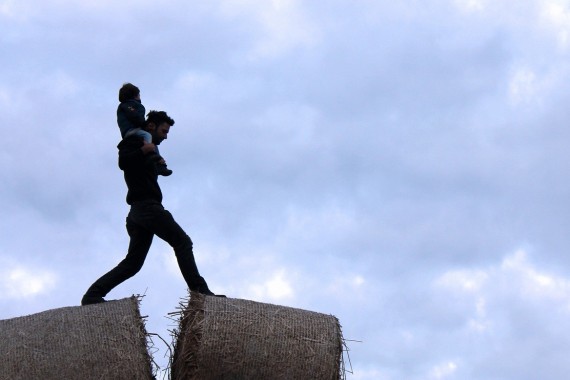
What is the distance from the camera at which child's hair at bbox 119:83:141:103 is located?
1323 cm

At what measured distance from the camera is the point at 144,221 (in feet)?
43.3

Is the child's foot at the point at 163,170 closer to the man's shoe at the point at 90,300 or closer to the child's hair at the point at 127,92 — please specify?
the child's hair at the point at 127,92

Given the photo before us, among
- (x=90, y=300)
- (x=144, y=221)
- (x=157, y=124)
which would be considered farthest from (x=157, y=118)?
(x=90, y=300)

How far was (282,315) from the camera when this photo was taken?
12.6 m

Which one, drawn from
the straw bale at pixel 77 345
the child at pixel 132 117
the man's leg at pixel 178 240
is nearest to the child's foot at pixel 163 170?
the child at pixel 132 117

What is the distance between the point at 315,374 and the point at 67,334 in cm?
226

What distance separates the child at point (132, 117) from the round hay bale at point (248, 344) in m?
1.41

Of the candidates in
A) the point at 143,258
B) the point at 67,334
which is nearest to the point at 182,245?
the point at 143,258

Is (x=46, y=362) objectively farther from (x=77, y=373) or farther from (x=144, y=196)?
(x=144, y=196)

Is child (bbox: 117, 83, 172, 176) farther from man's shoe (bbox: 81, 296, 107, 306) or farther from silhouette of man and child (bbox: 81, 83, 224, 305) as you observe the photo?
man's shoe (bbox: 81, 296, 107, 306)

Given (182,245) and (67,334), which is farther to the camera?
(182,245)

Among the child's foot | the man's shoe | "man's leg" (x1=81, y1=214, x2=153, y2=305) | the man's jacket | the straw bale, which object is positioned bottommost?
the straw bale

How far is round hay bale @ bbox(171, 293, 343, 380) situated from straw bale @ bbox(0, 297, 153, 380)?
16.3 inches

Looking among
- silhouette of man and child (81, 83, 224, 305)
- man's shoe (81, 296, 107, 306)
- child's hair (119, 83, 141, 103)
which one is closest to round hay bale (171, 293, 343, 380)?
silhouette of man and child (81, 83, 224, 305)
